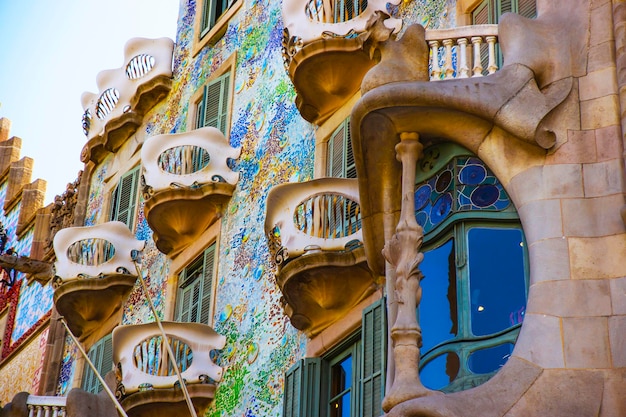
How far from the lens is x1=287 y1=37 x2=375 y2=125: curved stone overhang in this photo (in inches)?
690

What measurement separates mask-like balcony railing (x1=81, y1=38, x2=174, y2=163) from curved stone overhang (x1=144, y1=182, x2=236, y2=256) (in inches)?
140

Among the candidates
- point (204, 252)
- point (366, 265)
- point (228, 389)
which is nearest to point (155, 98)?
point (204, 252)

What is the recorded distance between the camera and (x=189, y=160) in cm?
2033

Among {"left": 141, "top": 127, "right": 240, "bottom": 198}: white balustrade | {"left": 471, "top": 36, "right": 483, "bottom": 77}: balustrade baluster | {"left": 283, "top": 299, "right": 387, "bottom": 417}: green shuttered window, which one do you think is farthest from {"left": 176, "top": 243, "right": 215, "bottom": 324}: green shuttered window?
{"left": 471, "top": 36, "right": 483, "bottom": 77}: balustrade baluster

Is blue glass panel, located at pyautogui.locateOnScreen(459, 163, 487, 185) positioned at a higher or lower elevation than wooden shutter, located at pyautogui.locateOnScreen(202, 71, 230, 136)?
lower

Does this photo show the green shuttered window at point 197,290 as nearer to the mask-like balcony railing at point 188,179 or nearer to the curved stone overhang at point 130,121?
the mask-like balcony railing at point 188,179

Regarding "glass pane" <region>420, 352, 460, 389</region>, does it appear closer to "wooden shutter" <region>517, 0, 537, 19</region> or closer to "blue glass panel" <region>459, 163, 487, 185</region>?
"blue glass panel" <region>459, 163, 487, 185</region>

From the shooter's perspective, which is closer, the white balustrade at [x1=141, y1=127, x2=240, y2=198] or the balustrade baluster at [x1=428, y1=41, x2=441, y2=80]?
the balustrade baluster at [x1=428, y1=41, x2=441, y2=80]

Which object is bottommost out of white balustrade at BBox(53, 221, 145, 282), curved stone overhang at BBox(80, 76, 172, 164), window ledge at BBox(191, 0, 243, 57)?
white balustrade at BBox(53, 221, 145, 282)

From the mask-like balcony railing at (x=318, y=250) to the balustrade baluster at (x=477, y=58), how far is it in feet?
8.18

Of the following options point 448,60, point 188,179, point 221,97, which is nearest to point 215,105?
point 221,97

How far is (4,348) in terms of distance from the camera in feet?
88.3

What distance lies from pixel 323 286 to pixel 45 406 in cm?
522

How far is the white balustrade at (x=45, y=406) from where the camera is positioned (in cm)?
1977
